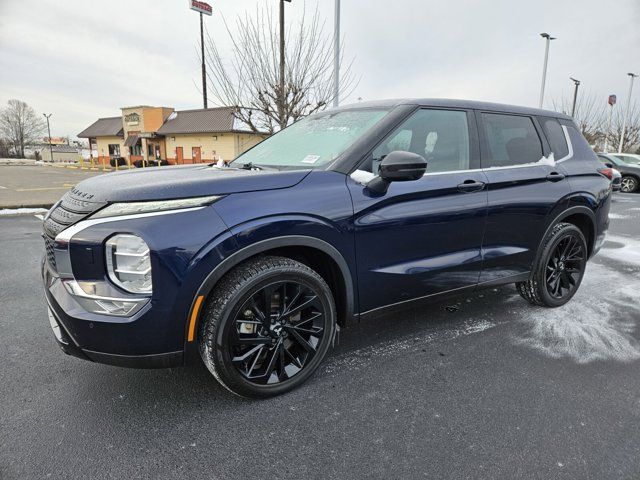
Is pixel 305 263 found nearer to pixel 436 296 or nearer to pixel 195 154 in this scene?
pixel 436 296

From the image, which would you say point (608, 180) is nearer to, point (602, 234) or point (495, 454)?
point (602, 234)

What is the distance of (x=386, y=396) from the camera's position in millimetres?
2473

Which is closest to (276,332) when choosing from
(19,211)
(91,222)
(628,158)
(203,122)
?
(91,222)

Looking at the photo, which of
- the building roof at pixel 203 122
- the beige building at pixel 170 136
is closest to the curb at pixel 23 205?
the beige building at pixel 170 136

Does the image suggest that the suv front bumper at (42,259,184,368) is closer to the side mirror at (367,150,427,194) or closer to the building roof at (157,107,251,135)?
the side mirror at (367,150,427,194)

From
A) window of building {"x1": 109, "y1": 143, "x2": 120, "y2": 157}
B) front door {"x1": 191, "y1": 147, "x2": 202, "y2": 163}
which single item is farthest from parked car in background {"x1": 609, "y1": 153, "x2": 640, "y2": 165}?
window of building {"x1": 109, "y1": 143, "x2": 120, "y2": 157}

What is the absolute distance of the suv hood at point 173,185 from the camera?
207 cm

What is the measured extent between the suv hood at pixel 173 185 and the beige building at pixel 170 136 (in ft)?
83.0

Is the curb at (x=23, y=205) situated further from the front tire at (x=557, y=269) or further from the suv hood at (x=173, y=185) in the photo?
the front tire at (x=557, y=269)

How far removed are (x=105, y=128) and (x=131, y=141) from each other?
8267 mm

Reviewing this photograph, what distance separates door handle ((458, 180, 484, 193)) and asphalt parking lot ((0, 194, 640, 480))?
1.13 metres

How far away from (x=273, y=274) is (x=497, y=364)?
1691mm

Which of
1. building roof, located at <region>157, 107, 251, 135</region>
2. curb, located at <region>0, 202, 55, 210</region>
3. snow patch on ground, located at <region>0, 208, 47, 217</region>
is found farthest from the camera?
building roof, located at <region>157, 107, 251, 135</region>

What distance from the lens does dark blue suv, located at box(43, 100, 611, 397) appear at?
6.55ft
